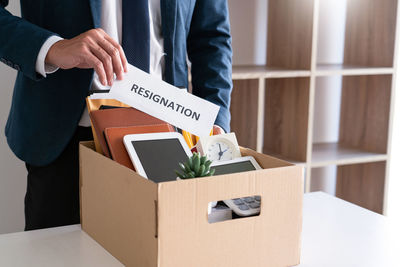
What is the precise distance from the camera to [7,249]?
3.39 feet

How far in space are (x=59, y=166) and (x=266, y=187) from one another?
0.71 m

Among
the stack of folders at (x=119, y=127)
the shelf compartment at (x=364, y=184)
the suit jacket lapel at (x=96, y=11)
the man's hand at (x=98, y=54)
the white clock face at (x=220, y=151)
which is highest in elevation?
the suit jacket lapel at (x=96, y=11)

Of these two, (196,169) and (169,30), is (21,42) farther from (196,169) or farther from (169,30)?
(196,169)

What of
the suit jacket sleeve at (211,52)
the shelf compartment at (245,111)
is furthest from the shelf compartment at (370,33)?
the suit jacket sleeve at (211,52)

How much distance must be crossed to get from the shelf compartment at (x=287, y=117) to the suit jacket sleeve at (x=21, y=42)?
153 cm

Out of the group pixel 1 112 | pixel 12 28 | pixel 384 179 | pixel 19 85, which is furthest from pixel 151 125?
pixel 384 179

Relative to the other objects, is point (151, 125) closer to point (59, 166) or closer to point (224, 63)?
point (59, 166)

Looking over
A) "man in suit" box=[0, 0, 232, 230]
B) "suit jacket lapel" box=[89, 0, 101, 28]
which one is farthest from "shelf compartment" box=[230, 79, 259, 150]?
"suit jacket lapel" box=[89, 0, 101, 28]

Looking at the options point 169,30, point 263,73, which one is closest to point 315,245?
point 169,30

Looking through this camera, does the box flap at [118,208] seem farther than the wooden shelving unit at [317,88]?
No

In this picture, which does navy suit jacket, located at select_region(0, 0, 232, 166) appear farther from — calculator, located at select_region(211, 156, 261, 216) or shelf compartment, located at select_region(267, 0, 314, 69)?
shelf compartment, located at select_region(267, 0, 314, 69)

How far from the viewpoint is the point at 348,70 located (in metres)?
2.56

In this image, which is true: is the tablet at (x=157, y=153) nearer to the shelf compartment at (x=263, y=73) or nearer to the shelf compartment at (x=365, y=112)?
the shelf compartment at (x=263, y=73)

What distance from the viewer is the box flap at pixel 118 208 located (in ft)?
2.83
